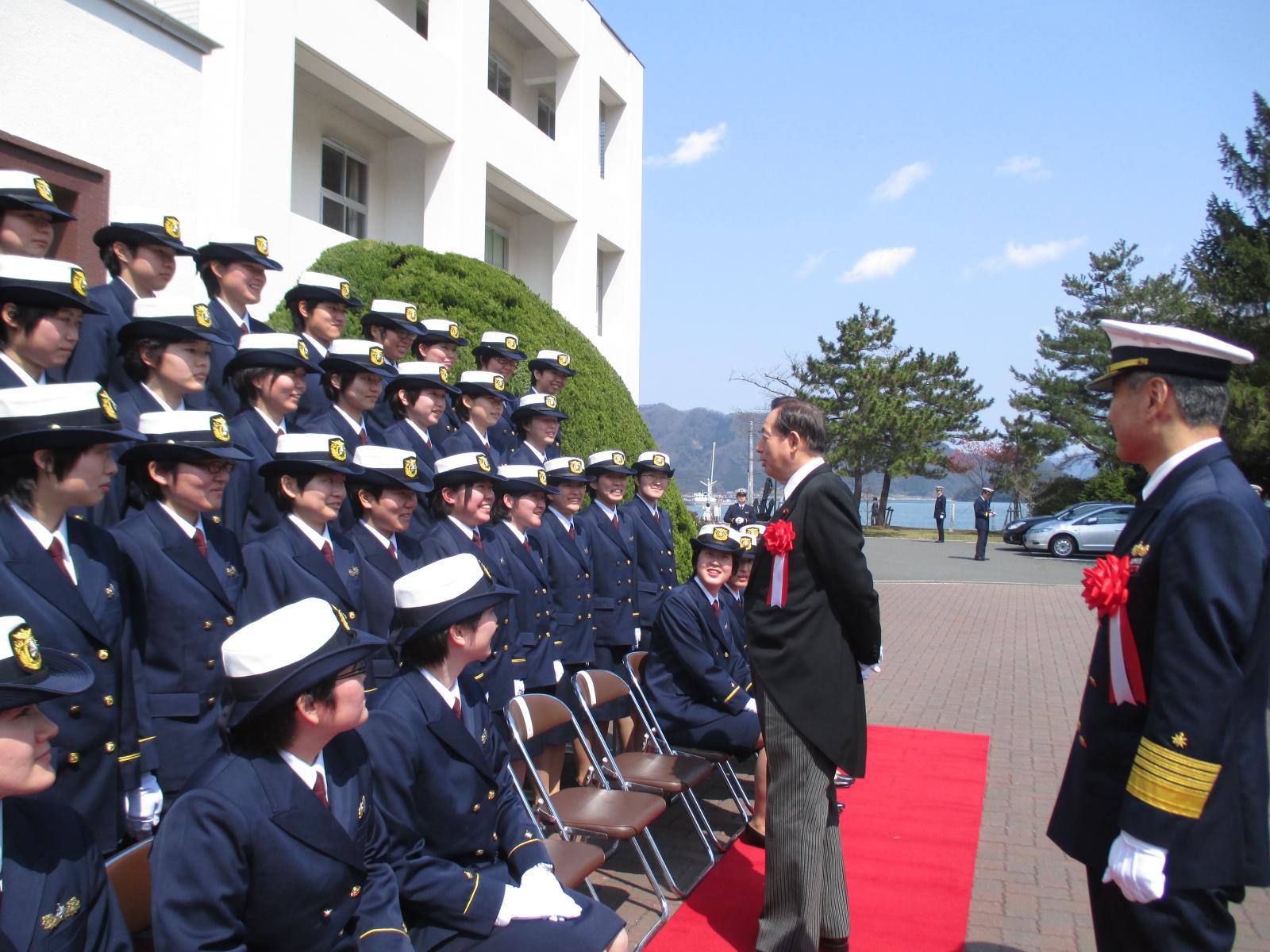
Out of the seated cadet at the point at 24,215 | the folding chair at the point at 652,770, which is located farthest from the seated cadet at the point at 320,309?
the folding chair at the point at 652,770

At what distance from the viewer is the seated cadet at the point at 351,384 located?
206 inches

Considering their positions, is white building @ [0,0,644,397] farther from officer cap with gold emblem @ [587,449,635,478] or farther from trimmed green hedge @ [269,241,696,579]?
officer cap with gold emblem @ [587,449,635,478]

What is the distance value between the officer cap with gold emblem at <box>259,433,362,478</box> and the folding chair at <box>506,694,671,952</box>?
1.34 m

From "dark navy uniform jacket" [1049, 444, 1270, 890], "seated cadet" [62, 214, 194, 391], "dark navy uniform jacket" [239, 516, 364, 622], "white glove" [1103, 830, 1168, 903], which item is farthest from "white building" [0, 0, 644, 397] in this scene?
"white glove" [1103, 830, 1168, 903]

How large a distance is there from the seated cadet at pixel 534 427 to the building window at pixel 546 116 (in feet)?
46.7

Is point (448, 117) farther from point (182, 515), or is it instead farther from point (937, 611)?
point (182, 515)

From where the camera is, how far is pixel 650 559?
7.13m

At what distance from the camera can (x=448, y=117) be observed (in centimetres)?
1404

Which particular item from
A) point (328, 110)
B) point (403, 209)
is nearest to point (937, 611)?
point (403, 209)

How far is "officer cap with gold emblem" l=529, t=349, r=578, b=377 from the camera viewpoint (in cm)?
770

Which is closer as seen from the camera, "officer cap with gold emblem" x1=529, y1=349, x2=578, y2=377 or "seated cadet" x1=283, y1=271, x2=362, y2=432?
"seated cadet" x1=283, y1=271, x2=362, y2=432

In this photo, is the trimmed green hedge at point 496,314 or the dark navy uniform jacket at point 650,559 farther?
the trimmed green hedge at point 496,314

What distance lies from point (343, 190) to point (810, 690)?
38.2 ft

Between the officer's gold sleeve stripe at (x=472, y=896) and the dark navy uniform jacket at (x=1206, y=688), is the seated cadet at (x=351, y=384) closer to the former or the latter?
the officer's gold sleeve stripe at (x=472, y=896)
